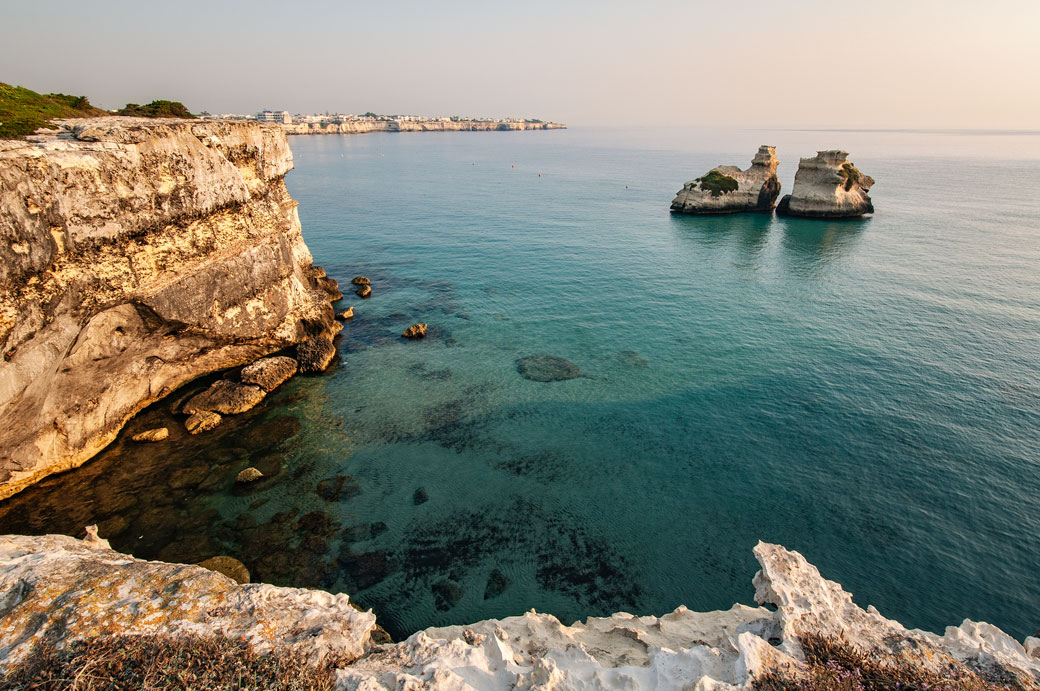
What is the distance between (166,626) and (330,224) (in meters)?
72.7

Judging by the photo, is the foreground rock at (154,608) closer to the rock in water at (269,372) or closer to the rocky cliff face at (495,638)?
the rocky cliff face at (495,638)

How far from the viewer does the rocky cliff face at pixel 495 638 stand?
404 inches

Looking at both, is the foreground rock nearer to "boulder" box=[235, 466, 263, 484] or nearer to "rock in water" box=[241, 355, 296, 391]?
"boulder" box=[235, 466, 263, 484]

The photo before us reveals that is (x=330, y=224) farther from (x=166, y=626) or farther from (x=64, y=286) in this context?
(x=166, y=626)

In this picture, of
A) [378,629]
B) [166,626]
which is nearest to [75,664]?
[166,626]

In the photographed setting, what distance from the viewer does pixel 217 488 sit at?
22.6 m

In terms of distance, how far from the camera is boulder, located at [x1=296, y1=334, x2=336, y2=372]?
33.1m

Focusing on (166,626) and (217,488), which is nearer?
(166,626)

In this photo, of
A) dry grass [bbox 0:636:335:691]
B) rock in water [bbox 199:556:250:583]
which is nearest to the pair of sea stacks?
rock in water [bbox 199:556:250:583]

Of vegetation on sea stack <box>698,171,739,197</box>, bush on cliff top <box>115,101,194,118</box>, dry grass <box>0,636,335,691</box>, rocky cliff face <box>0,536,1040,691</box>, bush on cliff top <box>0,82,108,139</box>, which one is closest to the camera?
dry grass <box>0,636,335,691</box>

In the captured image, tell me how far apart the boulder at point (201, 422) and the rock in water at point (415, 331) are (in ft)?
49.0

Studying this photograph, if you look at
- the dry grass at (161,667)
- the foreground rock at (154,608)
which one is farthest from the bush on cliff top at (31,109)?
the dry grass at (161,667)

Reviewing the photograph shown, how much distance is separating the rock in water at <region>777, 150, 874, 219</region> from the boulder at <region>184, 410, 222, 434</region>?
90.4 meters

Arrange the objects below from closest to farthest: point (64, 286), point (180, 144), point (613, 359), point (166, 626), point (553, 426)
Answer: point (166, 626) < point (64, 286) < point (180, 144) < point (553, 426) < point (613, 359)
